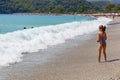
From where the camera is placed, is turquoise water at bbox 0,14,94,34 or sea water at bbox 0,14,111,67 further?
turquoise water at bbox 0,14,94,34

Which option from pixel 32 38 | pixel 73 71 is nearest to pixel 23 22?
pixel 32 38

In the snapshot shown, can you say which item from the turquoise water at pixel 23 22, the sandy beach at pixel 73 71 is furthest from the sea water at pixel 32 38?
the turquoise water at pixel 23 22

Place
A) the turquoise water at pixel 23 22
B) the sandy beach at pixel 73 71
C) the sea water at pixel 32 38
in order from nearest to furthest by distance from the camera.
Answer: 1. the sandy beach at pixel 73 71
2. the sea water at pixel 32 38
3. the turquoise water at pixel 23 22

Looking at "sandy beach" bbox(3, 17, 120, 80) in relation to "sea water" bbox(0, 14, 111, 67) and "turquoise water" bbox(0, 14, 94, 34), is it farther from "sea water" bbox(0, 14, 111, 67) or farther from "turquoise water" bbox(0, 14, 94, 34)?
"turquoise water" bbox(0, 14, 94, 34)

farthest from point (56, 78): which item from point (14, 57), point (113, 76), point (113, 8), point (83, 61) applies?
point (113, 8)

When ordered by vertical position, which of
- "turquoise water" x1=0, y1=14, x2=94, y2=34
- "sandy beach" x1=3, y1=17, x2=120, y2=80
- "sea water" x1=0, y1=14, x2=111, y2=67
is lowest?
"turquoise water" x1=0, y1=14, x2=94, y2=34

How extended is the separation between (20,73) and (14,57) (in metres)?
3.66

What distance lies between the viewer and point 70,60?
1469cm

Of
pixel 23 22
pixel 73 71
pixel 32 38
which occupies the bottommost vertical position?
pixel 23 22

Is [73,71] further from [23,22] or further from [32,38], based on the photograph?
[23,22]

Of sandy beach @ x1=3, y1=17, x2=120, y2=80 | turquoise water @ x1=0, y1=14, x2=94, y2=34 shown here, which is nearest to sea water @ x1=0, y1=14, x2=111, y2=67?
sandy beach @ x1=3, y1=17, x2=120, y2=80

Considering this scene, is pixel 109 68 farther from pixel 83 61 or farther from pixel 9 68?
pixel 9 68

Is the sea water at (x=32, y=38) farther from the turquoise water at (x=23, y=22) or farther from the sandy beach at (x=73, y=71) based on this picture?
the turquoise water at (x=23, y=22)

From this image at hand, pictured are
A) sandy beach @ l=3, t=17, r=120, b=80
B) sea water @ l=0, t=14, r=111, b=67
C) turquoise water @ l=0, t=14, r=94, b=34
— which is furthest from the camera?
turquoise water @ l=0, t=14, r=94, b=34
